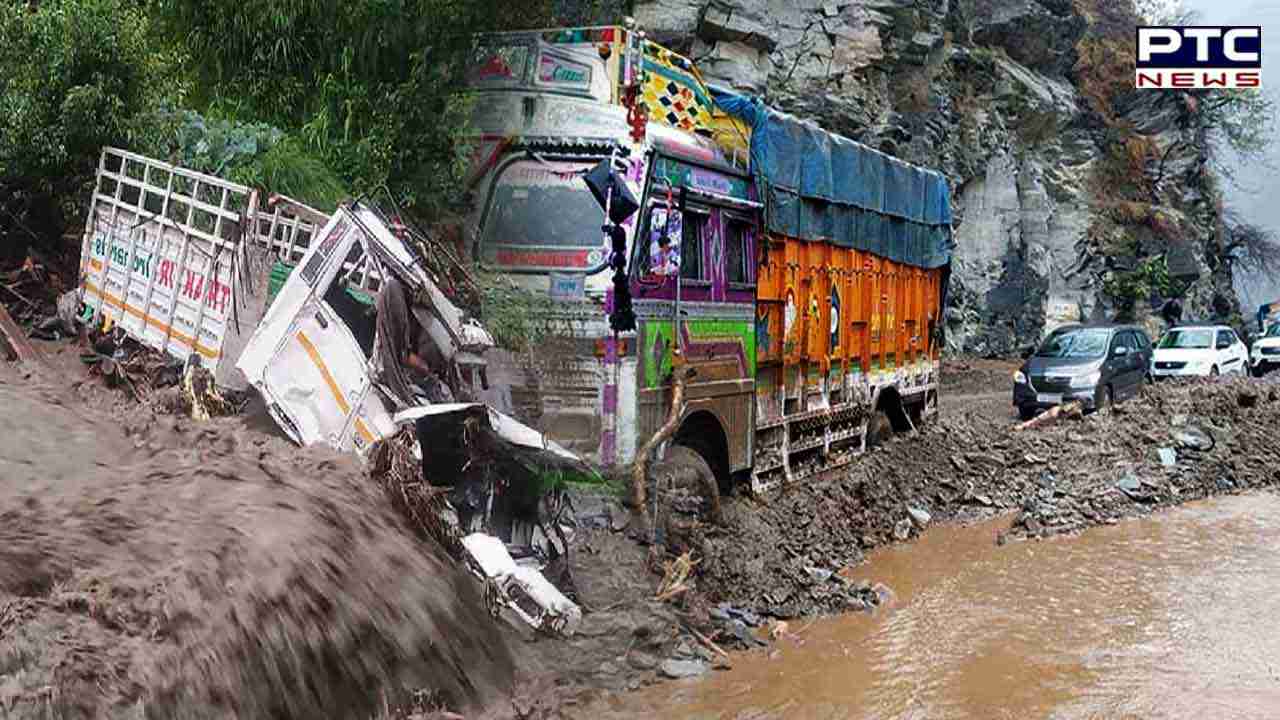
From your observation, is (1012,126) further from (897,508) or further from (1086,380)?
(897,508)

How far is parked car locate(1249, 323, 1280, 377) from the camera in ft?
89.7

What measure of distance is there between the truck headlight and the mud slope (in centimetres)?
1593

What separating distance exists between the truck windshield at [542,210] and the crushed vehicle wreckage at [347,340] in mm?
802

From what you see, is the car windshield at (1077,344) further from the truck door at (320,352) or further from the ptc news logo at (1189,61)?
the ptc news logo at (1189,61)

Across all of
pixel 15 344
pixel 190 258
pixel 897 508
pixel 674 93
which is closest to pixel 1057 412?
pixel 897 508

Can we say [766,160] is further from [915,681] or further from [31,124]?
[31,124]

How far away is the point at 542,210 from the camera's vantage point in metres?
8.22

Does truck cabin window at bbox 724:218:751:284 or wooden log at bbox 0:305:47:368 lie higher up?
truck cabin window at bbox 724:218:751:284

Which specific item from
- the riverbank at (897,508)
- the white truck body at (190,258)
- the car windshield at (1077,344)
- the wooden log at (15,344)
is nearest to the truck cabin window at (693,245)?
the riverbank at (897,508)

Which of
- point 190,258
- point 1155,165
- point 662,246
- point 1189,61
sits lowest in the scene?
point 190,258

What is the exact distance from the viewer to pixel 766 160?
9.72 m

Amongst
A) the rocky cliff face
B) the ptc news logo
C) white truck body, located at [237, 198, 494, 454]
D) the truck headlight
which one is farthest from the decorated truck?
the ptc news logo

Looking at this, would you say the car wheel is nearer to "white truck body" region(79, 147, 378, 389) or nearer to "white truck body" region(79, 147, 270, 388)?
"white truck body" region(79, 147, 378, 389)

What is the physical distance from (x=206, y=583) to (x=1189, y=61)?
41.9m
